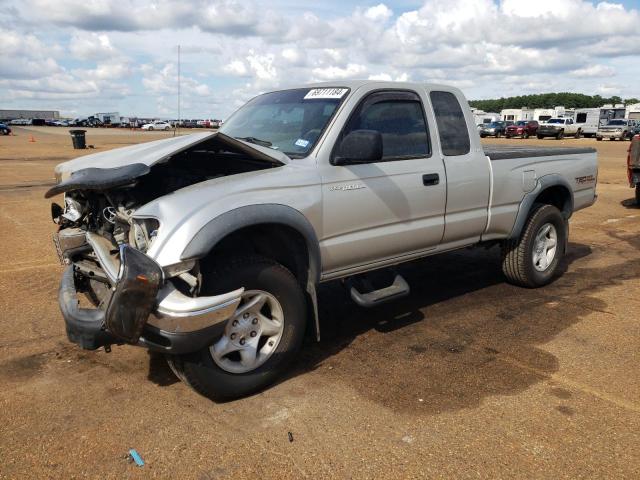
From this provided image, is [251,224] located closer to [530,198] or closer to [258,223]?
[258,223]

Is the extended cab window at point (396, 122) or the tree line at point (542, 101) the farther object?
the tree line at point (542, 101)

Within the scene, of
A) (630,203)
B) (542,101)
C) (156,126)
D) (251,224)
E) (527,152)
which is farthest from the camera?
(542,101)

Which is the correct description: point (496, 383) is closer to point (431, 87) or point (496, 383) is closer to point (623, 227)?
point (431, 87)

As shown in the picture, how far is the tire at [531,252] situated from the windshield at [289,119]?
Answer: 2.51 metres

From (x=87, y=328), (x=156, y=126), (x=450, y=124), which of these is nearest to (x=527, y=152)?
(x=450, y=124)

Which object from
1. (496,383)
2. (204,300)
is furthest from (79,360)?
(496,383)

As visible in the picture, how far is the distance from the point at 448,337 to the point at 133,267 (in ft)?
8.58

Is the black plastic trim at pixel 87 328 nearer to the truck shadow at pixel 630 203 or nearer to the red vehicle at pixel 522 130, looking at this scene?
the truck shadow at pixel 630 203

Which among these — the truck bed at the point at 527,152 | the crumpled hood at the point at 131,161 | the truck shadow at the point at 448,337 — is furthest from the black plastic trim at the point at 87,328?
the truck bed at the point at 527,152

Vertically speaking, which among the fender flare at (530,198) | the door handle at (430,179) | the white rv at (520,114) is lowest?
the fender flare at (530,198)

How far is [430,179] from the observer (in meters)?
4.38

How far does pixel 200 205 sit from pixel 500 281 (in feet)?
12.8

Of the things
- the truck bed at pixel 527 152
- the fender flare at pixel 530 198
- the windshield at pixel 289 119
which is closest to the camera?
the windshield at pixel 289 119

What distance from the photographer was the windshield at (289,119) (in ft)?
13.1
